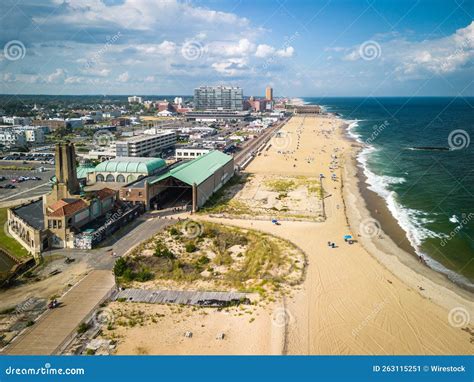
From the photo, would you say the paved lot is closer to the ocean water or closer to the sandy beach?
the sandy beach

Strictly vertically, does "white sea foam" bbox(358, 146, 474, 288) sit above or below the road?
below

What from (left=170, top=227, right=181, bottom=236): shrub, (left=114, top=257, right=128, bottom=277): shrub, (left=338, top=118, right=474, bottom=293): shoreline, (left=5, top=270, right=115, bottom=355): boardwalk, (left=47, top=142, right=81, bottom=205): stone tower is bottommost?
(left=338, top=118, right=474, bottom=293): shoreline

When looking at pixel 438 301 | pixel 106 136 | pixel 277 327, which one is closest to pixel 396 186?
pixel 438 301

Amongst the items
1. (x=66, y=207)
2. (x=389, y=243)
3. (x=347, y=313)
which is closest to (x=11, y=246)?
(x=66, y=207)

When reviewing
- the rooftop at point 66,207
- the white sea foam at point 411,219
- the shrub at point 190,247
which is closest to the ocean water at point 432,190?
→ the white sea foam at point 411,219

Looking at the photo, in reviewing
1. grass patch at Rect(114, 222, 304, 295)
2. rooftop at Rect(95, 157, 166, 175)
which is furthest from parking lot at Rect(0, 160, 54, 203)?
grass patch at Rect(114, 222, 304, 295)

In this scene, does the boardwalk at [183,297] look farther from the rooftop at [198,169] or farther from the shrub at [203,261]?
the rooftop at [198,169]

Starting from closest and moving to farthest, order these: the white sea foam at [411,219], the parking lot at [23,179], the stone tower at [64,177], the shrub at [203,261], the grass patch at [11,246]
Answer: the shrub at [203,261] → the white sea foam at [411,219] → the grass patch at [11,246] → the stone tower at [64,177] → the parking lot at [23,179]

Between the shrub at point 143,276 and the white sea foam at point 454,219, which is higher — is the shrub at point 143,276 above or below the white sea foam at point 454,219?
above
